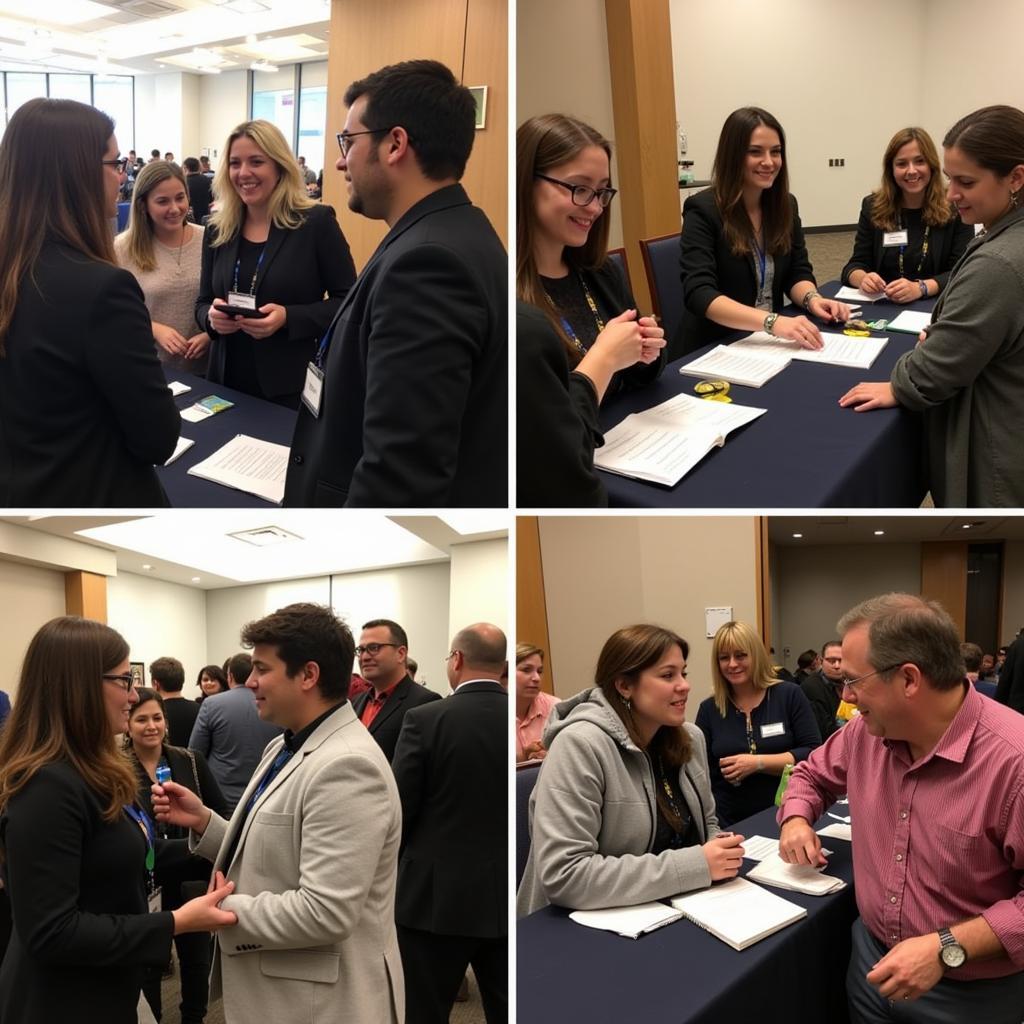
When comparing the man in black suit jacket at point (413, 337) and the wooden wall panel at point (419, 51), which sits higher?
the wooden wall panel at point (419, 51)

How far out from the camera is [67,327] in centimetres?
140

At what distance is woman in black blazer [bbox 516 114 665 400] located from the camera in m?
1.69

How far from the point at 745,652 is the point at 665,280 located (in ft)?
4.55

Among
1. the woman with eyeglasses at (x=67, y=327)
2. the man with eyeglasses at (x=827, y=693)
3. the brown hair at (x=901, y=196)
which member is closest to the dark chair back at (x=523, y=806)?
the woman with eyeglasses at (x=67, y=327)

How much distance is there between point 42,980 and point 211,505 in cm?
87

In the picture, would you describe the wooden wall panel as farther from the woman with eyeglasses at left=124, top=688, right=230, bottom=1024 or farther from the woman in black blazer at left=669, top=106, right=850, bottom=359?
the woman with eyeglasses at left=124, top=688, right=230, bottom=1024

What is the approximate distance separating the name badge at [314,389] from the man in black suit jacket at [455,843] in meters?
0.93

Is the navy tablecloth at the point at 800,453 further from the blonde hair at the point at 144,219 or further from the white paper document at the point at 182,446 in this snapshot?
the blonde hair at the point at 144,219

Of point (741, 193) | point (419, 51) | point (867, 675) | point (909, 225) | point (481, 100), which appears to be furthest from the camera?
point (419, 51)

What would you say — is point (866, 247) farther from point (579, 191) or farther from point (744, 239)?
point (579, 191)

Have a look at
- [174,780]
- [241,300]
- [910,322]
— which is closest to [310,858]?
[174,780]

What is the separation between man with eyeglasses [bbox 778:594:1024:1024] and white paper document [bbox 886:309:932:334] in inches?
47.3

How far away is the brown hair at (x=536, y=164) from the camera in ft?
5.71

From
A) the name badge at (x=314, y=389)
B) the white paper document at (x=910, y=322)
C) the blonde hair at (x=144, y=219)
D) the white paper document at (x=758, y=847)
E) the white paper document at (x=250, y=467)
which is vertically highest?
the blonde hair at (x=144, y=219)
